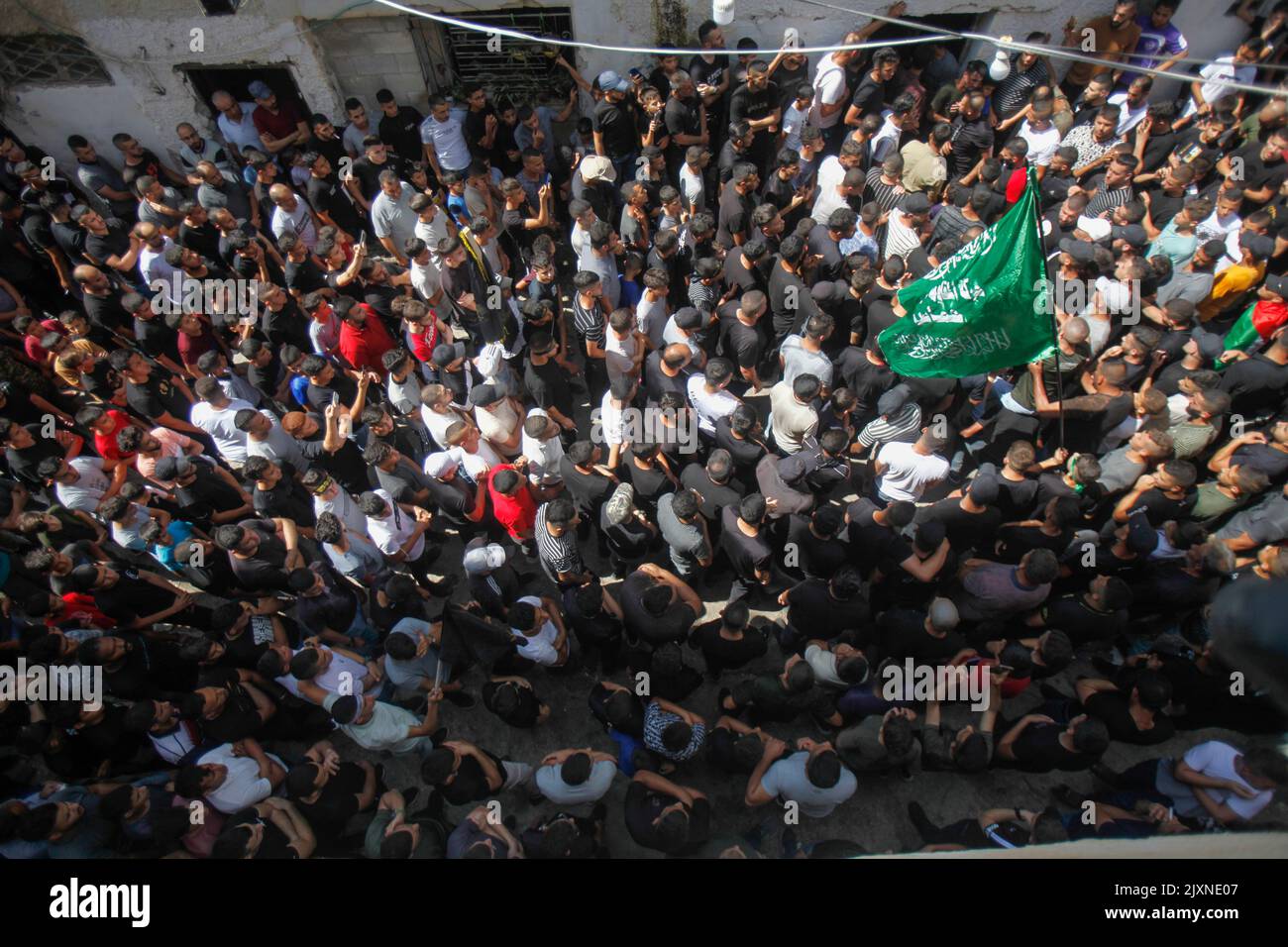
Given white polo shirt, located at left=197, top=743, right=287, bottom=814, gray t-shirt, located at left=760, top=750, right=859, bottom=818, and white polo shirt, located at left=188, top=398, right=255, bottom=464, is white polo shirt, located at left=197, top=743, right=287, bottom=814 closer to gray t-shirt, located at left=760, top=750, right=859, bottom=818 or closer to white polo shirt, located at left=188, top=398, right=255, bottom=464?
white polo shirt, located at left=188, top=398, right=255, bottom=464

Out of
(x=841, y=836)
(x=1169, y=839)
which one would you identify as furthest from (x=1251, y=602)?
(x=841, y=836)

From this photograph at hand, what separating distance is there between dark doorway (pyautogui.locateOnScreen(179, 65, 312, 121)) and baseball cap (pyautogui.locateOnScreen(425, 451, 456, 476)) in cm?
681

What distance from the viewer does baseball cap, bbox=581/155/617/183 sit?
24.9ft

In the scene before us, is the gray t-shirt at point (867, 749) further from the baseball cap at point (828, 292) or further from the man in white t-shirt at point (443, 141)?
the man in white t-shirt at point (443, 141)

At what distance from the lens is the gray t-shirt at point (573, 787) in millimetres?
4430

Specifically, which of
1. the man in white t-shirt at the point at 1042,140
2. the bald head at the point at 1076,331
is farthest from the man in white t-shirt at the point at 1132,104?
the bald head at the point at 1076,331

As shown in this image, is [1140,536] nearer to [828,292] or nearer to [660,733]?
[828,292]

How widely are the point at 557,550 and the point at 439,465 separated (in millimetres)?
1246

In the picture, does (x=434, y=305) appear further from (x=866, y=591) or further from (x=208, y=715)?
(x=866, y=591)

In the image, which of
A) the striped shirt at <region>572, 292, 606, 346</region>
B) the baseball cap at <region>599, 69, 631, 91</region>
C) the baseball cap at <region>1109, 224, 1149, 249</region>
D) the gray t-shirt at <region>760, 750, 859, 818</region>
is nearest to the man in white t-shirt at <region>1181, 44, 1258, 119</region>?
the baseball cap at <region>1109, 224, 1149, 249</region>

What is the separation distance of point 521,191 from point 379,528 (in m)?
4.03

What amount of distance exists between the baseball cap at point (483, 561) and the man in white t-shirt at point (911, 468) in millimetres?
2891

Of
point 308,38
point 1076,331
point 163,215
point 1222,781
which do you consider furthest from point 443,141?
point 1222,781

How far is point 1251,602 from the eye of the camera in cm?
289
